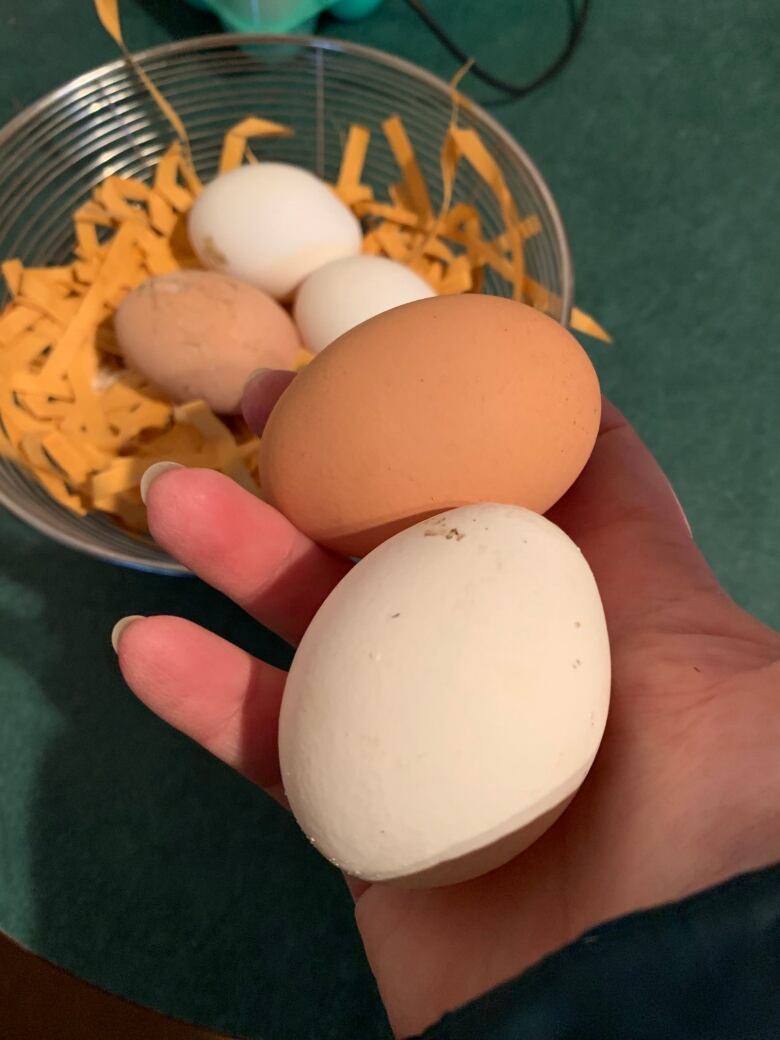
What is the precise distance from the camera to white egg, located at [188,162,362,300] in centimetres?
73

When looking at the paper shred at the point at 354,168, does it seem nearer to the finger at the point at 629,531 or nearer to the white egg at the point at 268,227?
the white egg at the point at 268,227

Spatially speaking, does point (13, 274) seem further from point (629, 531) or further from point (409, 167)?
point (629, 531)

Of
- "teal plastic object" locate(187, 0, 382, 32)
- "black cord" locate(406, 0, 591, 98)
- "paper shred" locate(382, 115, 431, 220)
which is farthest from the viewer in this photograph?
"black cord" locate(406, 0, 591, 98)

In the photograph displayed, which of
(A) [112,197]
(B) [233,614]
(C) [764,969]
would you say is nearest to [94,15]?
(A) [112,197]

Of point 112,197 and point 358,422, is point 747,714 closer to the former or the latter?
point 358,422

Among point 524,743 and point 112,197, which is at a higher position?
point 112,197

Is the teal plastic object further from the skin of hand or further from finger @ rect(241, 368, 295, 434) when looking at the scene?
the skin of hand

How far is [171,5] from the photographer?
3.51ft

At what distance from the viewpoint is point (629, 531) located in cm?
53

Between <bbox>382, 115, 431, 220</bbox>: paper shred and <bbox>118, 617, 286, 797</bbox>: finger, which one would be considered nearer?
<bbox>118, 617, 286, 797</bbox>: finger

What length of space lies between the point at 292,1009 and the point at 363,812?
1.15 ft

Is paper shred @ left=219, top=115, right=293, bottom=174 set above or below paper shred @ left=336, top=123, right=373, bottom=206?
above

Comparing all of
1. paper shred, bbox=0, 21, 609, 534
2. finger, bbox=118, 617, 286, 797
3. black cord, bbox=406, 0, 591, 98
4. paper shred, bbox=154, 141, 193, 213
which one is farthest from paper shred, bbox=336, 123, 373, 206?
finger, bbox=118, 617, 286, 797

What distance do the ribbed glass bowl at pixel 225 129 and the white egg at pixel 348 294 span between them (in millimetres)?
135
